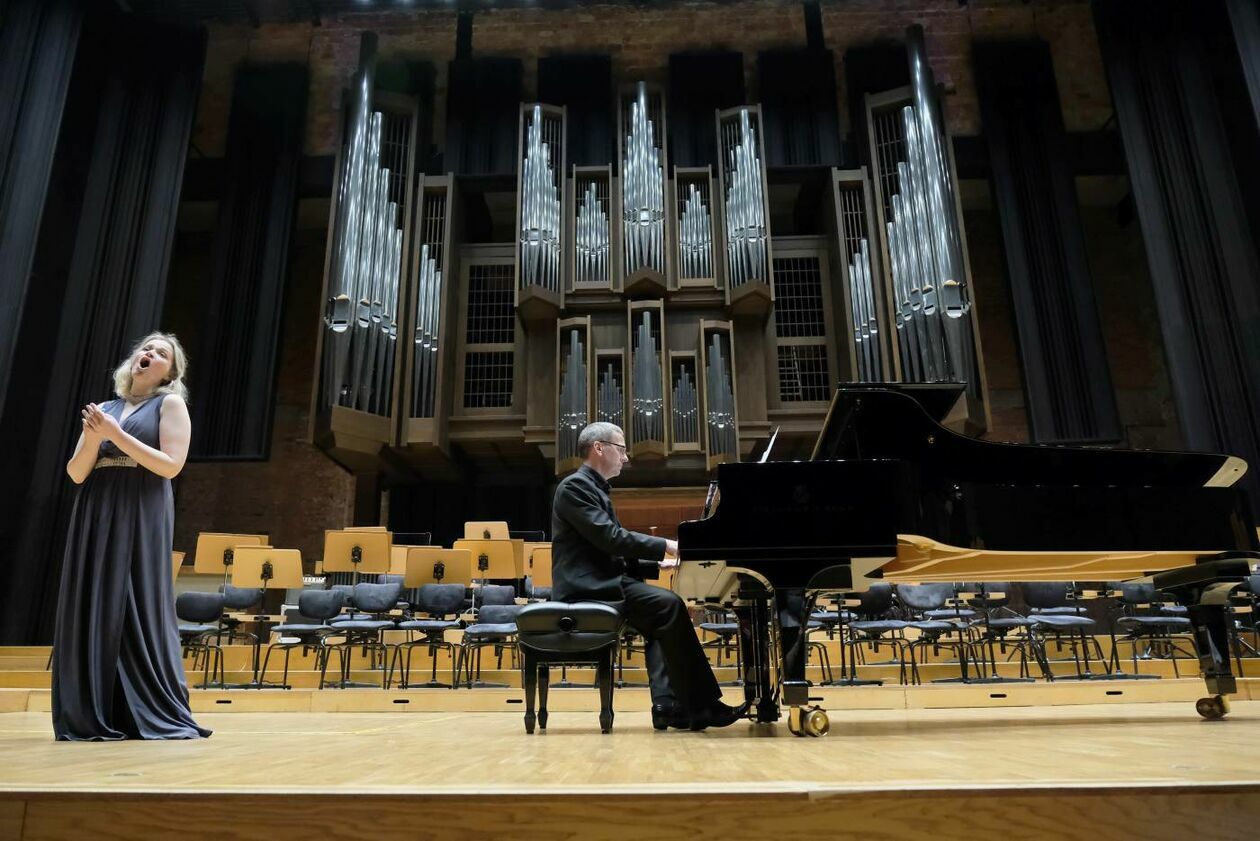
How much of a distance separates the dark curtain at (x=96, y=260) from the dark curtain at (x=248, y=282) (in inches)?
39.1

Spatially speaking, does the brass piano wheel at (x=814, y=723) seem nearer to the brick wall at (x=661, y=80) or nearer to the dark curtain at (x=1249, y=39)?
the dark curtain at (x=1249, y=39)

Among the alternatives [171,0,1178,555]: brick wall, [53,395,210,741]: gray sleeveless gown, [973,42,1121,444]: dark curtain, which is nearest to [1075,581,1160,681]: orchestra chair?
[973,42,1121,444]: dark curtain

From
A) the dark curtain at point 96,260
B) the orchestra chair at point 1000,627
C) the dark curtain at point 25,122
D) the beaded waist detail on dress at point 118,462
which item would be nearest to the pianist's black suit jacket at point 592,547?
the beaded waist detail on dress at point 118,462

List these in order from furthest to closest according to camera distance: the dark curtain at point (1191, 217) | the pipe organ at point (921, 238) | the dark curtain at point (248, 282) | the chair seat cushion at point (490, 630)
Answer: the dark curtain at point (248, 282) → the pipe organ at point (921, 238) → the dark curtain at point (1191, 217) → the chair seat cushion at point (490, 630)

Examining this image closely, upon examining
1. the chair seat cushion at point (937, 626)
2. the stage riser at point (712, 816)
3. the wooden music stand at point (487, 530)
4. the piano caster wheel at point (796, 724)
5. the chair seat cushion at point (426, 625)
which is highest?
the wooden music stand at point (487, 530)

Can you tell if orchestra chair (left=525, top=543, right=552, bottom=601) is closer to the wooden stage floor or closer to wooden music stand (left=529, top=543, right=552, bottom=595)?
wooden music stand (left=529, top=543, right=552, bottom=595)

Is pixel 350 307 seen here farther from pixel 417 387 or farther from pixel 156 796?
pixel 156 796

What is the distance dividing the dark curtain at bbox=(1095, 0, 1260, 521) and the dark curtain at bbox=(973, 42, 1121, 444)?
3.54 feet

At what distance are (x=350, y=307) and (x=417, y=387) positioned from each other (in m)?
1.12

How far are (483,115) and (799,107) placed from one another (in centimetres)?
405

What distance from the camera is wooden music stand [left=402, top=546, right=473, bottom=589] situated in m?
5.94

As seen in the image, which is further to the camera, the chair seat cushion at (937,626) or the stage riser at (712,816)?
the chair seat cushion at (937,626)

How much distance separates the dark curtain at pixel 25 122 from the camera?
761 centimetres

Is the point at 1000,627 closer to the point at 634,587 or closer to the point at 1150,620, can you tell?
the point at 1150,620
